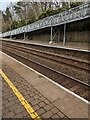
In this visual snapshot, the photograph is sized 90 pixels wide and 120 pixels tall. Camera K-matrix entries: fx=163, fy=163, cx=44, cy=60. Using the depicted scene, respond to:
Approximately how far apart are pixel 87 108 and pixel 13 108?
6.30 ft

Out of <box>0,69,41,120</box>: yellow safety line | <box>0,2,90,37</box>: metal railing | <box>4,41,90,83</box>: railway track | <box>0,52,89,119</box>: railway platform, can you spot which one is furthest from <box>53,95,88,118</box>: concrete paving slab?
<box>0,2,90,37</box>: metal railing

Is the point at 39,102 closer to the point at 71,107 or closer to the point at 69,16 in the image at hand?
the point at 71,107

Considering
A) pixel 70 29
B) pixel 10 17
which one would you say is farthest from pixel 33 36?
pixel 10 17

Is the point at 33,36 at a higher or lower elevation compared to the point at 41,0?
lower

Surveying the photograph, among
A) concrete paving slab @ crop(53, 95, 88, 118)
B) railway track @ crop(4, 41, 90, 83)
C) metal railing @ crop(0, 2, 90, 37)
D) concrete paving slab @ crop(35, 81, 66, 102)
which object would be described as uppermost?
metal railing @ crop(0, 2, 90, 37)

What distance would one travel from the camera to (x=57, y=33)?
22562 millimetres

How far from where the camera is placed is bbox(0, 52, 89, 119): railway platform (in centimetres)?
397

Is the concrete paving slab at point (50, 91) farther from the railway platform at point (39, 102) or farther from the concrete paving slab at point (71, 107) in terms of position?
the concrete paving slab at point (71, 107)

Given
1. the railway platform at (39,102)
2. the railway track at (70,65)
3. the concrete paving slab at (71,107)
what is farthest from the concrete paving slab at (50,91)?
the railway track at (70,65)

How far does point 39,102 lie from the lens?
458cm

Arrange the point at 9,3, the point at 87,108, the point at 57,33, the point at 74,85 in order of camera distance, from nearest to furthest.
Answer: the point at 87,108 < the point at 74,85 < the point at 57,33 < the point at 9,3

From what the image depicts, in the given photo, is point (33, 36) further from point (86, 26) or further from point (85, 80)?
point (85, 80)

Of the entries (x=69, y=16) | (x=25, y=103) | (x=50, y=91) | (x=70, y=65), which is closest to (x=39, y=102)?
(x=25, y=103)

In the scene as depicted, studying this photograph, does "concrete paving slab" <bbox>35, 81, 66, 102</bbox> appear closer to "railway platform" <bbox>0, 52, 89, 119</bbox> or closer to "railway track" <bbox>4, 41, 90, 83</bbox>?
"railway platform" <bbox>0, 52, 89, 119</bbox>
